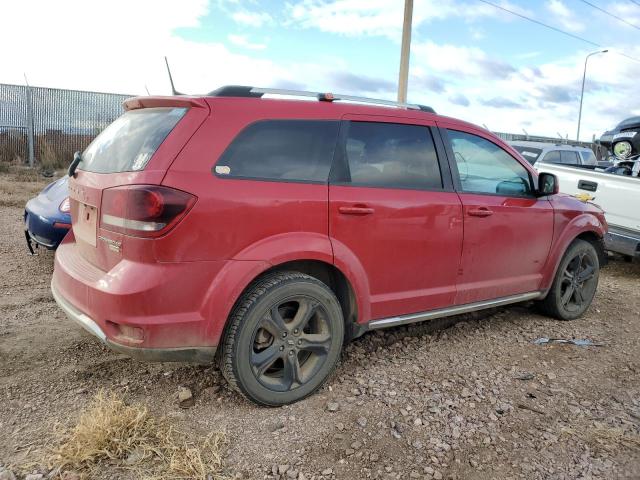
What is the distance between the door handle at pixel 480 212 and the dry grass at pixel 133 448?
7.49 ft

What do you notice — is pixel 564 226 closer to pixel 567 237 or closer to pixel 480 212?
pixel 567 237

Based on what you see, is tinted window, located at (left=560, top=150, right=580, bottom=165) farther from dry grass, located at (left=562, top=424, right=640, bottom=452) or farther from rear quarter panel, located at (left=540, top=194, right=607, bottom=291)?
dry grass, located at (left=562, top=424, right=640, bottom=452)

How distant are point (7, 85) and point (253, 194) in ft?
52.5

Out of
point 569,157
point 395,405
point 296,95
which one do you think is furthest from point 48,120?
point 395,405

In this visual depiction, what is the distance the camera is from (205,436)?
2.75 meters

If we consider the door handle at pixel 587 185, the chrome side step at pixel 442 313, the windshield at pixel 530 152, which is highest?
the windshield at pixel 530 152

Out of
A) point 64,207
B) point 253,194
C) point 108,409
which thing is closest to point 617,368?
point 253,194

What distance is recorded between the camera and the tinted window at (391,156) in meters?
3.34

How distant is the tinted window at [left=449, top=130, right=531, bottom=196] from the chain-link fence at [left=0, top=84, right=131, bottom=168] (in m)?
14.8

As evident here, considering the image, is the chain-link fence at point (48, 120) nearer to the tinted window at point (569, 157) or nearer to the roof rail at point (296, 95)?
the tinted window at point (569, 157)

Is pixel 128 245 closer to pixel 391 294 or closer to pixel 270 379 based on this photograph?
pixel 270 379

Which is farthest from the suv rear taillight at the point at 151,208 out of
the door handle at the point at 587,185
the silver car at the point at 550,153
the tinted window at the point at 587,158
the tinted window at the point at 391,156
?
the tinted window at the point at 587,158

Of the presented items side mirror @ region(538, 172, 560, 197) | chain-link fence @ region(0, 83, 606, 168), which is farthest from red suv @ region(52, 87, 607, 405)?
chain-link fence @ region(0, 83, 606, 168)

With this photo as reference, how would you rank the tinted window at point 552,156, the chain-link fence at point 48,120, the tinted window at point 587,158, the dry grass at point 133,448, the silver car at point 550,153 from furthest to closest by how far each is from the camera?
the chain-link fence at point 48,120, the tinted window at point 587,158, the tinted window at point 552,156, the silver car at point 550,153, the dry grass at point 133,448
